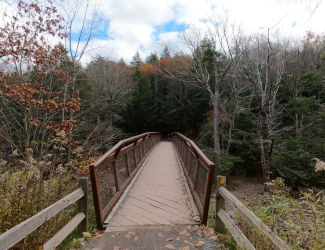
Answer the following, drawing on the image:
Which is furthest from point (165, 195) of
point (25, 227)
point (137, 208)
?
point (25, 227)

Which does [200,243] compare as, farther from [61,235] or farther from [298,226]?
[61,235]

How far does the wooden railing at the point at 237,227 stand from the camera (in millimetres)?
2112

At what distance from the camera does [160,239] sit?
10.6 feet

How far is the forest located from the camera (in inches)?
226

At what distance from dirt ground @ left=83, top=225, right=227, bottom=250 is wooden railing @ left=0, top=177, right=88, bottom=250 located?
41cm

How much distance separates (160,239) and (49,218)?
1.65m

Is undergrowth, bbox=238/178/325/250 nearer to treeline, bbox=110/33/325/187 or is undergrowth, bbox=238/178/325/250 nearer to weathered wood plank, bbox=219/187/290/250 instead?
weathered wood plank, bbox=219/187/290/250

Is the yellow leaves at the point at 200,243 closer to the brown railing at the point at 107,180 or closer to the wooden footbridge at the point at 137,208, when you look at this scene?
the wooden footbridge at the point at 137,208

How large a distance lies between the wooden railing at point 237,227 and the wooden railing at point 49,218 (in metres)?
2.29

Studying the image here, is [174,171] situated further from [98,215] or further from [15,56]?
[15,56]

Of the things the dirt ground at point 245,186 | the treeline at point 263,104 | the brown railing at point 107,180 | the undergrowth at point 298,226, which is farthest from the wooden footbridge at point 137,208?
the dirt ground at point 245,186

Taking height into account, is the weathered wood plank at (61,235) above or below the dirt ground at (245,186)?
above

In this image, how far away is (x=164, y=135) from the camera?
1633 inches

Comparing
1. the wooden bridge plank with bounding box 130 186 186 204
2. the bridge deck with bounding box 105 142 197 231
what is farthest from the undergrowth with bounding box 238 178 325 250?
the wooden bridge plank with bounding box 130 186 186 204
